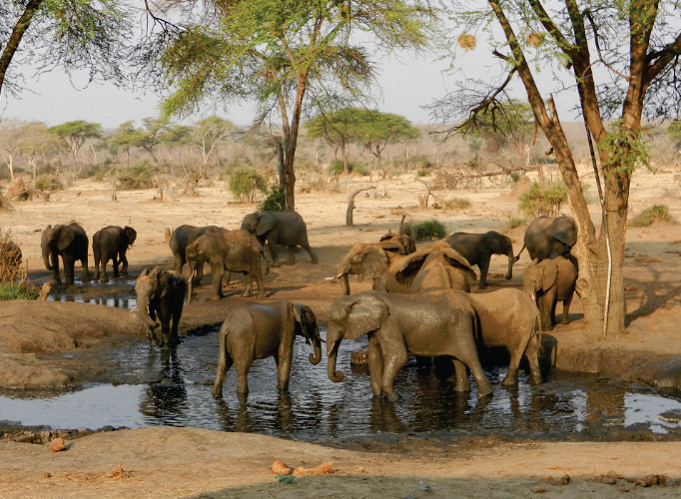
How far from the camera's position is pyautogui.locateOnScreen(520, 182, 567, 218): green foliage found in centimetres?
2550

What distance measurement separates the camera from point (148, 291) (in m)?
11.2

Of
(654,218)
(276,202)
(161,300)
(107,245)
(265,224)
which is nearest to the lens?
(161,300)

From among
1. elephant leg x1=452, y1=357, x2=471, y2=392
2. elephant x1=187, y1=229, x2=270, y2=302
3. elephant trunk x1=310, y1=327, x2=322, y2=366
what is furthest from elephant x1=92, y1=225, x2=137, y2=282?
elephant leg x1=452, y1=357, x2=471, y2=392

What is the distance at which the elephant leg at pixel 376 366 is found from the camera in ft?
30.5

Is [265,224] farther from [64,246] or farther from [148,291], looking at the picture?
[148,291]

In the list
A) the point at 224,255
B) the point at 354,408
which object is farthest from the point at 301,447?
the point at 224,255

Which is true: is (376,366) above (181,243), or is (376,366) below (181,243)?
below

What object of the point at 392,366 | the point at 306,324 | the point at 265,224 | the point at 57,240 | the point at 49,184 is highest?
the point at 49,184

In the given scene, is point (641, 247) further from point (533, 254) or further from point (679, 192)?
point (679, 192)

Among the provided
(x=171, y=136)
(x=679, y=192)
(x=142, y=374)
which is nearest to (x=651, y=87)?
(x=142, y=374)

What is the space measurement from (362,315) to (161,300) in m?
3.67

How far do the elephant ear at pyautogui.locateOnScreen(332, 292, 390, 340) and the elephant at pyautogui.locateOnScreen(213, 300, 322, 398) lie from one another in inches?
25.0

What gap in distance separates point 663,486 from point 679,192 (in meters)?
31.1

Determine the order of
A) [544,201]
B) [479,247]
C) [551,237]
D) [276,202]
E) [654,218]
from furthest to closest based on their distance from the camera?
[654,218] < [544,201] < [276,202] < [551,237] < [479,247]
